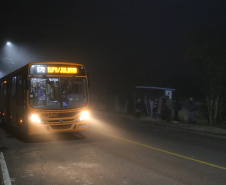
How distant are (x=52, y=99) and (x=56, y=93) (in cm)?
28

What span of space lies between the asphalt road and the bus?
0.71 m

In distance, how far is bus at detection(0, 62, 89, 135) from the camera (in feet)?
35.1

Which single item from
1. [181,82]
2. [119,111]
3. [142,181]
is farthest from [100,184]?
[181,82]

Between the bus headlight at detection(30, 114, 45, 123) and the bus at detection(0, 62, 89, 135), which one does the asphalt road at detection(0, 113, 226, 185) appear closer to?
the bus at detection(0, 62, 89, 135)

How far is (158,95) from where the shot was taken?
86.1ft

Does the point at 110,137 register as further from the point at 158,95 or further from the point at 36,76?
the point at 158,95

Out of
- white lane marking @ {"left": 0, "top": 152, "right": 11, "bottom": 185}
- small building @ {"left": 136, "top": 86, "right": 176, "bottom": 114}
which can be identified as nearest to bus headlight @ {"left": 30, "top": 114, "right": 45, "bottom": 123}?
white lane marking @ {"left": 0, "top": 152, "right": 11, "bottom": 185}

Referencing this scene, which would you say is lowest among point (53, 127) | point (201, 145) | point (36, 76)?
point (201, 145)

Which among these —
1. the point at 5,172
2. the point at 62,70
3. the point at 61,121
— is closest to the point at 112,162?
the point at 5,172

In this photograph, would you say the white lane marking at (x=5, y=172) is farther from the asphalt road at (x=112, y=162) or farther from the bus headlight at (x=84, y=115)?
the bus headlight at (x=84, y=115)

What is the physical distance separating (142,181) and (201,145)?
5.72 m

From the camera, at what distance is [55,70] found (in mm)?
11500

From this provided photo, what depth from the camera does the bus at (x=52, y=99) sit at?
10695 millimetres

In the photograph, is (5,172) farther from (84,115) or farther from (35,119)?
(84,115)
